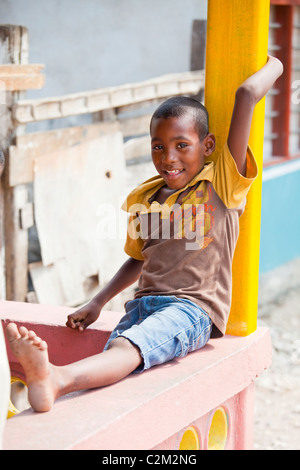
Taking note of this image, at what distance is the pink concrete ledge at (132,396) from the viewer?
1679mm

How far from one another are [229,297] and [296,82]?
5400 mm

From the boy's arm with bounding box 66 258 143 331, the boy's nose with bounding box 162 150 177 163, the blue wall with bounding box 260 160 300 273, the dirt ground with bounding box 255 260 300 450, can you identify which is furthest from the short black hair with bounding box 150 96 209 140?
the blue wall with bounding box 260 160 300 273

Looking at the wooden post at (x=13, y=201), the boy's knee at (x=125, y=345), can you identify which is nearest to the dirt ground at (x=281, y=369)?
the wooden post at (x=13, y=201)

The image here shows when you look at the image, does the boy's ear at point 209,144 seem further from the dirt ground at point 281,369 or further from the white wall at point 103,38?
the dirt ground at point 281,369

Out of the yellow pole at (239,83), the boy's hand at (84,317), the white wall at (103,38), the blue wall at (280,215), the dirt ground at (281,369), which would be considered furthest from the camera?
the blue wall at (280,215)

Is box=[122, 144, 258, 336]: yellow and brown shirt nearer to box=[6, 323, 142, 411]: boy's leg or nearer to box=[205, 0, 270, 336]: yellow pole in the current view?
box=[205, 0, 270, 336]: yellow pole

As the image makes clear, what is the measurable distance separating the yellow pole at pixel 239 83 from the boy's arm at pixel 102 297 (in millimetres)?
422

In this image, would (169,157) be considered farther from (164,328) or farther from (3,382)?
(3,382)

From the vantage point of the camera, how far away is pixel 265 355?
8.05ft

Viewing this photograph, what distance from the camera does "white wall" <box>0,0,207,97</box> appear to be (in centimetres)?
407

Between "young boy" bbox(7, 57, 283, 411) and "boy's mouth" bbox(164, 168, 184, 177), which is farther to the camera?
"boy's mouth" bbox(164, 168, 184, 177)

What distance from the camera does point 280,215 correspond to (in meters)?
6.95

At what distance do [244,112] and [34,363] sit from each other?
1.07m

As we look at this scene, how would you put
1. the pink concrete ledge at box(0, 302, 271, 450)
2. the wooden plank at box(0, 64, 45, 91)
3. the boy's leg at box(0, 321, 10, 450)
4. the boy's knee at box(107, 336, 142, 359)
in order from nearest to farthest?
the boy's leg at box(0, 321, 10, 450)
the pink concrete ledge at box(0, 302, 271, 450)
the boy's knee at box(107, 336, 142, 359)
the wooden plank at box(0, 64, 45, 91)
